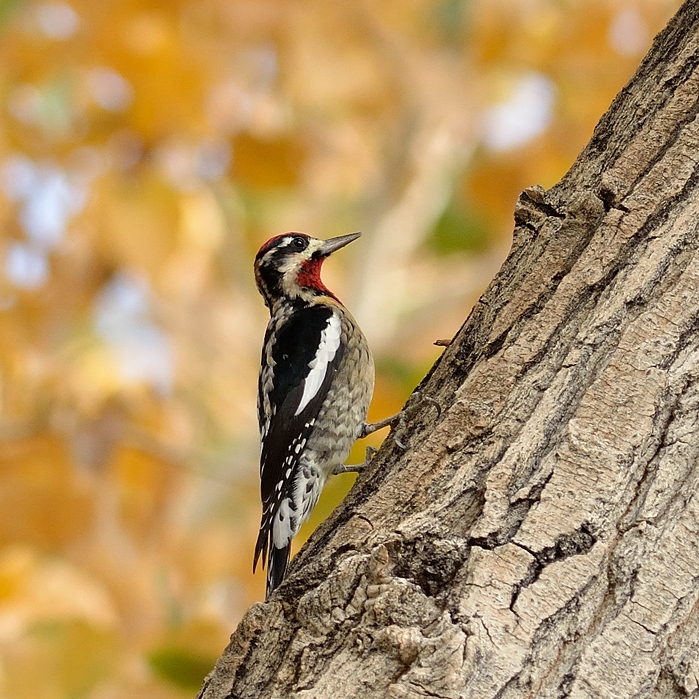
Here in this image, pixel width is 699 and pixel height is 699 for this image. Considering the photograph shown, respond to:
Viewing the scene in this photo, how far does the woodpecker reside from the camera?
3904mm

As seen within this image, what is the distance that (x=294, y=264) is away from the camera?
5.02 m

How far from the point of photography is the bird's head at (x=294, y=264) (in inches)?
195

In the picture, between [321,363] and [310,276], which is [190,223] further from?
[321,363]

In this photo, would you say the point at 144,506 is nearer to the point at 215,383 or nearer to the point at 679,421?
the point at 215,383

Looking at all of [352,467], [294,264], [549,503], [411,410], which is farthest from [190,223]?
[549,503]

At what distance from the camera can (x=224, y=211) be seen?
20.4ft

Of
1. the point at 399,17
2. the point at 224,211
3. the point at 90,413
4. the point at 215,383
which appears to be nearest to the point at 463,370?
the point at 90,413

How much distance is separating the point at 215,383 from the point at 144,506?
109 inches

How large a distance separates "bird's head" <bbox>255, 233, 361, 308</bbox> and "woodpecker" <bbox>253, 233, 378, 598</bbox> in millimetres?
405

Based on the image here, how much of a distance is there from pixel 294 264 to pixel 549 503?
3379mm

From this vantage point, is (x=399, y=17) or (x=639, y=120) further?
(x=399, y=17)

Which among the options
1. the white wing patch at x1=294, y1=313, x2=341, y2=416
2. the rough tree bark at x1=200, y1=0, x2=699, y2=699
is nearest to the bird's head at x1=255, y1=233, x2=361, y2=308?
the white wing patch at x1=294, y1=313, x2=341, y2=416

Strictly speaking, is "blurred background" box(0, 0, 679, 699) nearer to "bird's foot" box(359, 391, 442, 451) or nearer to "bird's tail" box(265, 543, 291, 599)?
"bird's tail" box(265, 543, 291, 599)

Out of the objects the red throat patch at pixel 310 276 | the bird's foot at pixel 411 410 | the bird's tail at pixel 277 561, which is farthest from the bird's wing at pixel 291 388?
the bird's foot at pixel 411 410
